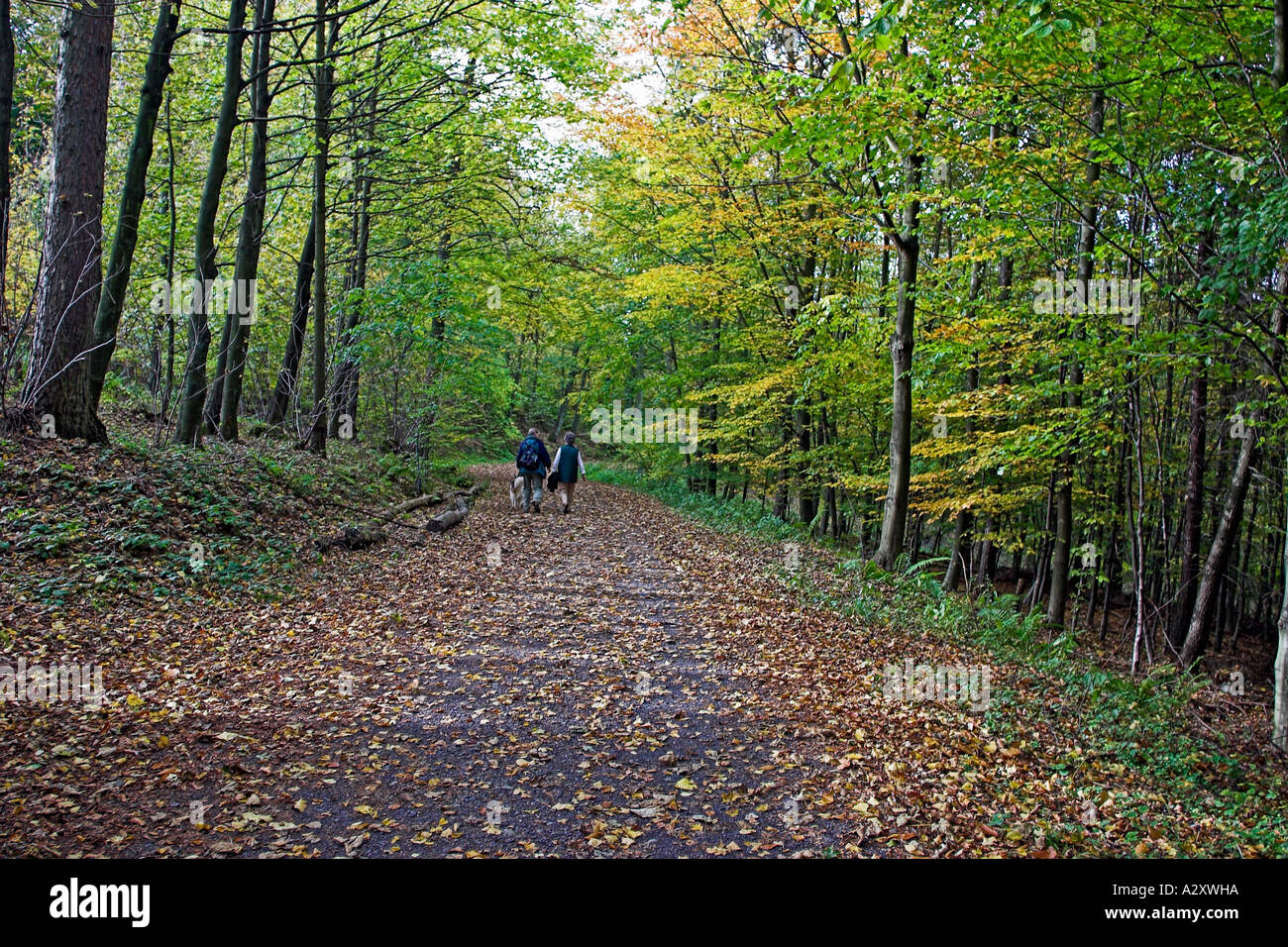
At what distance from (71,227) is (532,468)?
9298 millimetres

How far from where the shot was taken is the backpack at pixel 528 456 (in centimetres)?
1603

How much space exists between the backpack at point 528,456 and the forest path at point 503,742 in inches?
301

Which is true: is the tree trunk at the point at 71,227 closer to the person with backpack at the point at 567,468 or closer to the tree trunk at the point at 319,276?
the tree trunk at the point at 319,276

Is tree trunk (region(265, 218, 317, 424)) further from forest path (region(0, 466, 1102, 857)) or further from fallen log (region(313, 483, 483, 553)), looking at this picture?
forest path (region(0, 466, 1102, 857))

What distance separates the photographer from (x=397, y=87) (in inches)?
591

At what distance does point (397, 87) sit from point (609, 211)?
7064 mm

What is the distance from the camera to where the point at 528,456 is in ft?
52.7

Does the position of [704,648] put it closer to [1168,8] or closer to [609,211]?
[1168,8]

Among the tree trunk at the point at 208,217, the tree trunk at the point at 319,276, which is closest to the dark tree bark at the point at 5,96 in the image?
the tree trunk at the point at 208,217

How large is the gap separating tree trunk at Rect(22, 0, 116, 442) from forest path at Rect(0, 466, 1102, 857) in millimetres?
3560

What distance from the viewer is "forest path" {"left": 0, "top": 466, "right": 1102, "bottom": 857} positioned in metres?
3.82

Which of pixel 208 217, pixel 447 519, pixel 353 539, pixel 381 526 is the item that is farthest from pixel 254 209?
pixel 353 539

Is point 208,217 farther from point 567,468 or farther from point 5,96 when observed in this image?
point 567,468
